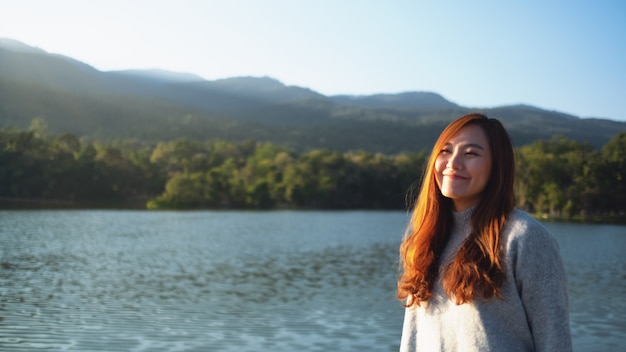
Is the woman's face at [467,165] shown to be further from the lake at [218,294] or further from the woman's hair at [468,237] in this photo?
the lake at [218,294]

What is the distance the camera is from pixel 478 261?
1.73 m

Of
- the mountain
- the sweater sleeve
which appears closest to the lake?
the sweater sleeve

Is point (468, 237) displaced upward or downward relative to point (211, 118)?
downward

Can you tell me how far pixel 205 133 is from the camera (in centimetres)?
11406

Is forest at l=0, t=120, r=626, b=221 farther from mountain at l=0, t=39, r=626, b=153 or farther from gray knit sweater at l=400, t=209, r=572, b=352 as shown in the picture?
gray knit sweater at l=400, t=209, r=572, b=352

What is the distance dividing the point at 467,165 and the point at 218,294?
Answer: 428 inches

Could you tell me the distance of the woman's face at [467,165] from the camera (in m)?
1.81

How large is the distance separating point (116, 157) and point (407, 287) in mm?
57530

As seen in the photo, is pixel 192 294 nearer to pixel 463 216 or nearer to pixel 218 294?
pixel 218 294

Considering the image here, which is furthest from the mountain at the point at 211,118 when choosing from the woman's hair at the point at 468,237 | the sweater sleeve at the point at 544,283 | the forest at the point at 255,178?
the sweater sleeve at the point at 544,283

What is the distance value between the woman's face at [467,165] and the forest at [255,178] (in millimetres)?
41461

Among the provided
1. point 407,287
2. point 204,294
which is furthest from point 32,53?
point 407,287

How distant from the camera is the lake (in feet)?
28.5

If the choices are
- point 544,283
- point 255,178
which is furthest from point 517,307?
point 255,178
